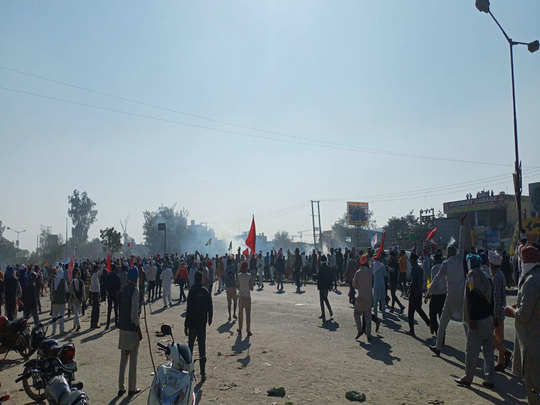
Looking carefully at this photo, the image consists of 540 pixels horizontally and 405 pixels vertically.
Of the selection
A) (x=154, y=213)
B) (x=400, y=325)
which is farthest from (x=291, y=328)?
(x=154, y=213)

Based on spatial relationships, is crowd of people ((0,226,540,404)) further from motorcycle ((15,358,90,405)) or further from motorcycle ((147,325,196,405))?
motorcycle ((147,325,196,405))

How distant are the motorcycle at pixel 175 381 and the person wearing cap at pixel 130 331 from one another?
2.56 m

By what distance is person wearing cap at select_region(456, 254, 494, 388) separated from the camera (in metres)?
6.93

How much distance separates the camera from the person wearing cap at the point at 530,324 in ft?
15.3

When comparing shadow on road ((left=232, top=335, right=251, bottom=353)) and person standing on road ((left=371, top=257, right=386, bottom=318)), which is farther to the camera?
person standing on road ((left=371, top=257, right=386, bottom=318))

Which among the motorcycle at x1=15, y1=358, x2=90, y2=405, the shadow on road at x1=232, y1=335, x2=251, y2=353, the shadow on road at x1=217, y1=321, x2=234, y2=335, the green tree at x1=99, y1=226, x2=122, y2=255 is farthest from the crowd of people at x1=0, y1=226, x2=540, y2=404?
the green tree at x1=99, y1=226, x2=122, y2=255

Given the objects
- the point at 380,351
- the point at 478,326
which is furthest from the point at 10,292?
the point at 478,326

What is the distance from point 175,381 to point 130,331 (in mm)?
3016

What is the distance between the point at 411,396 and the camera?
6676mm

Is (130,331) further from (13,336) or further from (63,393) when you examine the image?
(13,336)

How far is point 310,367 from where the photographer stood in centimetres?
853

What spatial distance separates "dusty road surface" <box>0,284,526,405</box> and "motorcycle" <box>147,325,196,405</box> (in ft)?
7.10

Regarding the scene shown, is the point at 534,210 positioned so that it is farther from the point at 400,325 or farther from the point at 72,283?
the point at 72,283

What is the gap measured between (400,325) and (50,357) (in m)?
9.72
